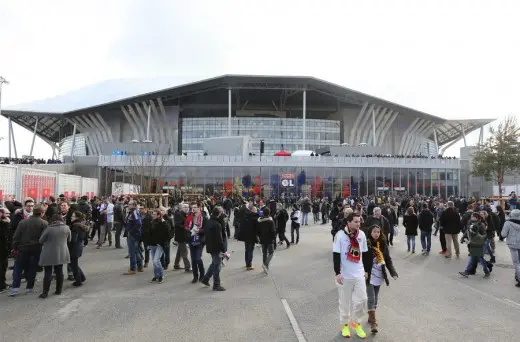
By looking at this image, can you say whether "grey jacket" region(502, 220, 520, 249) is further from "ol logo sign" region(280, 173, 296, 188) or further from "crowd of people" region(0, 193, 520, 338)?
"ol logo sign" region(280, 173, 296, 188)

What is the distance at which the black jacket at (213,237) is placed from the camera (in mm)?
7199

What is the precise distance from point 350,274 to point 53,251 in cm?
504

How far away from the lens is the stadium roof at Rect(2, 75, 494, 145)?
60.1m

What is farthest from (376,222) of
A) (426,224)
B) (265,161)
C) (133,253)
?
(265,161)

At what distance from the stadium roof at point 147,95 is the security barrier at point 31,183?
3941cm

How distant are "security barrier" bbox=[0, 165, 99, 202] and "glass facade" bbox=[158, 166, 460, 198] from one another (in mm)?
22614

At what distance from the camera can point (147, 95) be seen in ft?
203

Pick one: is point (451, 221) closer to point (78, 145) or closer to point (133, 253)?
point (133, 253)

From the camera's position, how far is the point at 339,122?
70.4 meters

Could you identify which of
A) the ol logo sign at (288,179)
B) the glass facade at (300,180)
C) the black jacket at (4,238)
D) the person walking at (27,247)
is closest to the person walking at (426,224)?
the person walking at (27,247)

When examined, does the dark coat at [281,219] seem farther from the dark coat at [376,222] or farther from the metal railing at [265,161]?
the metal railing at [265,161]

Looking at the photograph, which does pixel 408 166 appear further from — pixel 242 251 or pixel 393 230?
pixel 242 251

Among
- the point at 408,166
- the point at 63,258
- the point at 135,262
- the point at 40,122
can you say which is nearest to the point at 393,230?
the point at 135,262

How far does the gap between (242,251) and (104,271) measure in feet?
14.6
